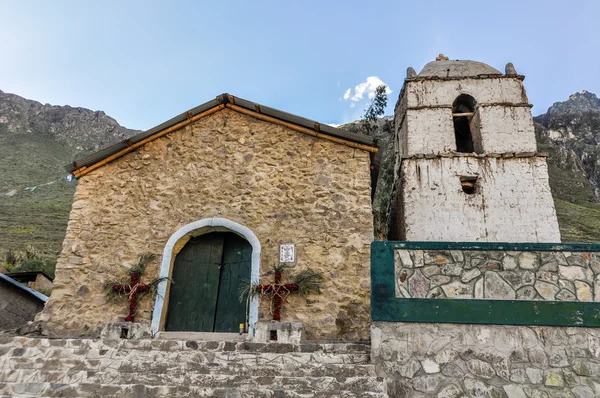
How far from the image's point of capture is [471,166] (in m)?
10.5

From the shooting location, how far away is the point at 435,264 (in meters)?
4.73

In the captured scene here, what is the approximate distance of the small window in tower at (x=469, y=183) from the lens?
10375 mm

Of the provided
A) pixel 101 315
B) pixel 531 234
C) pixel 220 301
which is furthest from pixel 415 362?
pixel 531 234

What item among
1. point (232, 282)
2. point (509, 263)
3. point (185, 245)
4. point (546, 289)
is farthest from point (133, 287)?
point (546, 289)

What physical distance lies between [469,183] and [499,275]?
6.27m

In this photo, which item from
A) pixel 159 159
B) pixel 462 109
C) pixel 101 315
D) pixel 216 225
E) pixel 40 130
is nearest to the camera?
pixel 101 315

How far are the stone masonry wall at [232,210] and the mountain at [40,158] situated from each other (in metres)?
15.4

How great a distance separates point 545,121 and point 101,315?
54046mm

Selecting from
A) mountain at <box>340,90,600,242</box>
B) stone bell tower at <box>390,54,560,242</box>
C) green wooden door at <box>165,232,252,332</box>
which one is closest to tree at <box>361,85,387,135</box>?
mountain at <box>340,90,600,242</box>

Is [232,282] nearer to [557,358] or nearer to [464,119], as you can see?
[557,358]

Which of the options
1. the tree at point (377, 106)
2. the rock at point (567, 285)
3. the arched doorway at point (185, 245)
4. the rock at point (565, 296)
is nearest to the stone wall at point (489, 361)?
the rock at point (565, 296)

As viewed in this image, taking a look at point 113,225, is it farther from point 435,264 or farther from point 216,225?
point 435,264

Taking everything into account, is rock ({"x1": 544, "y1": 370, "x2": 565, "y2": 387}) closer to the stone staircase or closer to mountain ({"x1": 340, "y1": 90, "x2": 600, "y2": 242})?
the stone staircase

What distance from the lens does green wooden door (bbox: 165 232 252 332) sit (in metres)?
7.20
